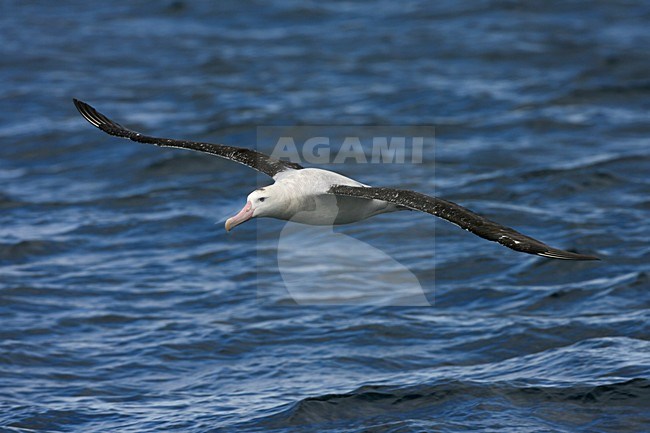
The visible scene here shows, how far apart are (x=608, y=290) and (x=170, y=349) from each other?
18.1 feet

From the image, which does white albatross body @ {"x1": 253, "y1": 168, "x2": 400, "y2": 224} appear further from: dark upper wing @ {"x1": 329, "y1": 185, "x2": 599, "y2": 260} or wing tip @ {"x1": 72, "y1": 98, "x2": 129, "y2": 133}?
wing tip @ {"x1": 72, "y1": 98, "x2": 129, "y2": 133}

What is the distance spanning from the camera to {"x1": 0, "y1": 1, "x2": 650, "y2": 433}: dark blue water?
1234 cm

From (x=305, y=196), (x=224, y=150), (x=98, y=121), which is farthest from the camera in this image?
(x=98, y=121)

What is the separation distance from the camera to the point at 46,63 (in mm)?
25219

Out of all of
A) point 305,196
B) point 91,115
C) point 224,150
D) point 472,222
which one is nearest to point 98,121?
point 91,115

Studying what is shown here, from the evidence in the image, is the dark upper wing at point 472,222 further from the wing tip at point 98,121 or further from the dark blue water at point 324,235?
the wing tip at point 98,121

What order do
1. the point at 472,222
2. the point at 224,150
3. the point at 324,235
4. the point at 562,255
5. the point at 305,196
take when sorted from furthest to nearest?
the point at 324,235 → the point at 224,150 → the point at 305,196 → the point at 472,222 → the point at 562,255

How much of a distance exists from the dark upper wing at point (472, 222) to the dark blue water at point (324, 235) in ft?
7.97

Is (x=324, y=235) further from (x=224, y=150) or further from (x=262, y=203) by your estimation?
(x=262, y=203)

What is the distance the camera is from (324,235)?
1692 cm

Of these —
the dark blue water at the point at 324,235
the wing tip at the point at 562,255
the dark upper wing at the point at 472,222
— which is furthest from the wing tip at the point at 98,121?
the wing tip at the point at 562,255

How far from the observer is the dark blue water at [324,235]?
12.3 meters

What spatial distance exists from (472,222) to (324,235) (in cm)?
725

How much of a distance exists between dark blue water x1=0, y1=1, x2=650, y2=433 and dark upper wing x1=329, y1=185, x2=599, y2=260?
243cm
